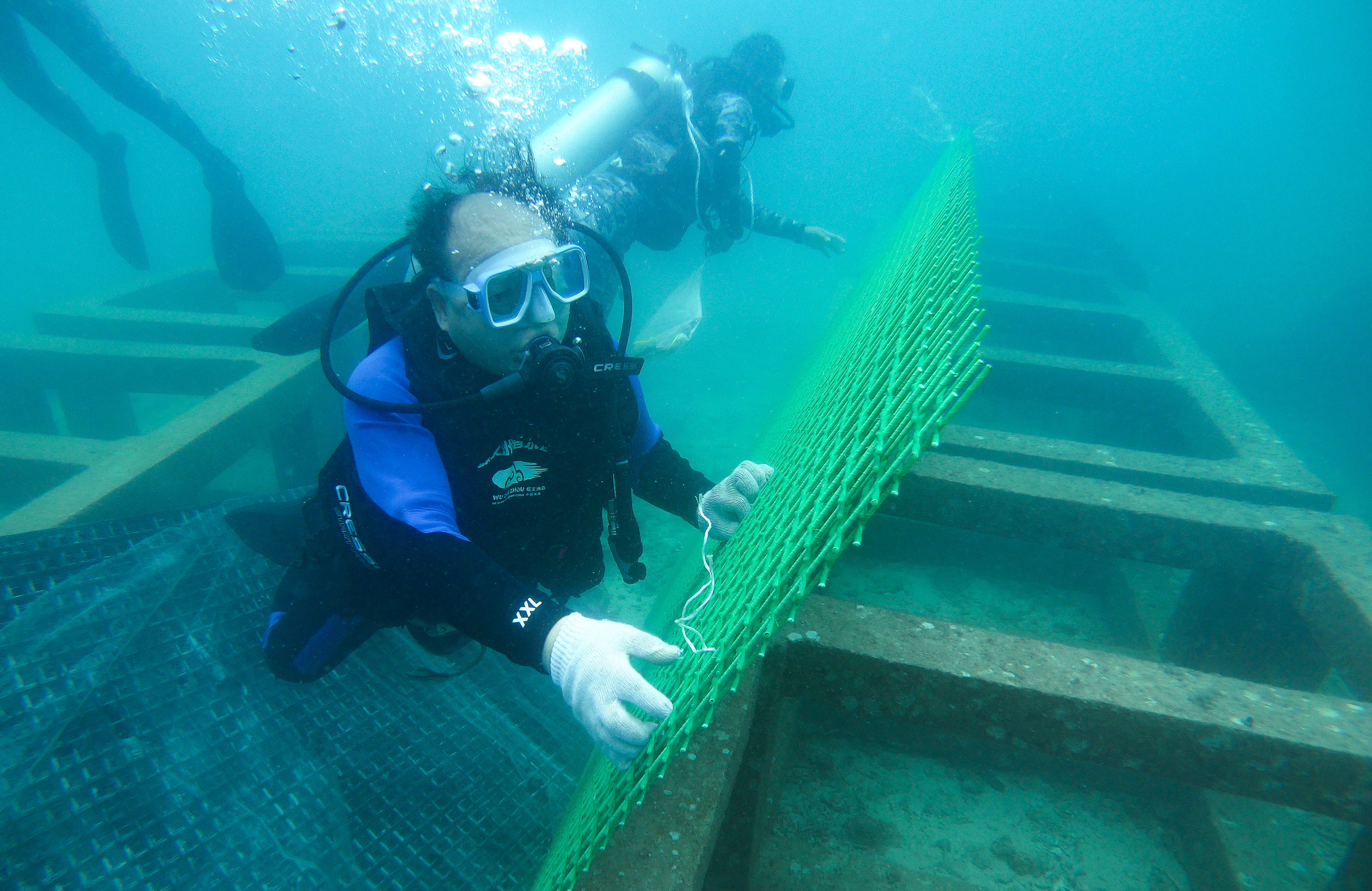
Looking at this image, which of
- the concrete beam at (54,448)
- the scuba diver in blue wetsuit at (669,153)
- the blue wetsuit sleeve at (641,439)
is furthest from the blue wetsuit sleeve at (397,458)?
the scuba diver in blue wetsuit at (669,153)

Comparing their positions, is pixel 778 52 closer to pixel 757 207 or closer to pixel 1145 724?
pixel 757 207

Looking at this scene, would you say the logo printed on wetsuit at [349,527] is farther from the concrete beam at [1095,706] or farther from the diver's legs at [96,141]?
the diver's legs at [96,141]

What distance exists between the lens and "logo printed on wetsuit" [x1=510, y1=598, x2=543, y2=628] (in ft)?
5.13

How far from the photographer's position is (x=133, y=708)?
197 cm

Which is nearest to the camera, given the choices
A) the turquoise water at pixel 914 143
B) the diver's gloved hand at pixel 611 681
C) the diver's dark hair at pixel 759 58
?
the diver's gloved hand at pixel 611 681

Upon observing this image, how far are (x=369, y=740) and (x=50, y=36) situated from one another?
41.2 feet

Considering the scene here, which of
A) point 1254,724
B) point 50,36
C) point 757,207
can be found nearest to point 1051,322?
point 757,207

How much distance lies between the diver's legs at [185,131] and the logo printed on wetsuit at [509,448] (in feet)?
27.1

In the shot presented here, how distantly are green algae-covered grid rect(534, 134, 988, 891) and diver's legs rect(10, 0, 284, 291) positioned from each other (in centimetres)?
876

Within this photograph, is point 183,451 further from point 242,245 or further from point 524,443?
point 242,245

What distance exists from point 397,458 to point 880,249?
30.2 feet

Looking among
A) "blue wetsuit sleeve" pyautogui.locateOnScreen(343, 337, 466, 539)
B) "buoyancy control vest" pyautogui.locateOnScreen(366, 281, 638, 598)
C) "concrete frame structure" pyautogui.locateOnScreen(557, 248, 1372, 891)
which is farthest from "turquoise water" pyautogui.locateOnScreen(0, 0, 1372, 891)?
"blue wetsuit sleeve" pyautogui.locateOnScreen(343, 337, 466, 539)

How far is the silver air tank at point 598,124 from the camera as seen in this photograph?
752 centimetres

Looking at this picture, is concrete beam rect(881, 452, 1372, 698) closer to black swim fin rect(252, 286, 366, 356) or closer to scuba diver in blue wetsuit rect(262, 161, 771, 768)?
scuba diver in blue wetsuit rect(262, 161, 771, 768)
